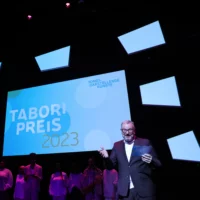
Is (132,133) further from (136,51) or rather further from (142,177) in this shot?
(136,51)

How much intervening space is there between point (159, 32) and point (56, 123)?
2.55 meters

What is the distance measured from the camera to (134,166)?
1.88m

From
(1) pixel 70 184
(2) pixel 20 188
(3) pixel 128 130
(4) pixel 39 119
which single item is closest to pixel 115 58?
(4) pixel 39 119

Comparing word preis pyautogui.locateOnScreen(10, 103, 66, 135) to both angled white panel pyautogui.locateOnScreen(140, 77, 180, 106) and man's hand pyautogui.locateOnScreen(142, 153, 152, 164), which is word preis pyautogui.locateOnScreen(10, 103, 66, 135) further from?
man's hand pyautogui.locateOnScreen(142, 153, 152, 164)

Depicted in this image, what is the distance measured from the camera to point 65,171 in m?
4.39

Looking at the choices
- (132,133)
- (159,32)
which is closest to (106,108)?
(159,32)

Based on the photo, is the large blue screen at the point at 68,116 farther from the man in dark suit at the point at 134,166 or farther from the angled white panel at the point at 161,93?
the man in dark suit at the point at 134,166

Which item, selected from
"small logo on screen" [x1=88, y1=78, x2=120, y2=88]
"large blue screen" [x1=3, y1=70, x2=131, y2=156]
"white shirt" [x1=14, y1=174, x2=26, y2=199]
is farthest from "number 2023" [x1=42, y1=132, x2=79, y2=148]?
"small logo on screen" [x1=88, y1=78, x2=120, y2=88]

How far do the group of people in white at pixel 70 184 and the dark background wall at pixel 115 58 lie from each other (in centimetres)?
43

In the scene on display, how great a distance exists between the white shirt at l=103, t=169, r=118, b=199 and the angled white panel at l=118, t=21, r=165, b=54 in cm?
228

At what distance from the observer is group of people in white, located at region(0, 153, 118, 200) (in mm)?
3479

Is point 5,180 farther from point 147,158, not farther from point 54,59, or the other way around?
point 147,158

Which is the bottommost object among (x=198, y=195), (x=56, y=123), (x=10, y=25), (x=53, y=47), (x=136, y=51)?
(x=198, y=195)

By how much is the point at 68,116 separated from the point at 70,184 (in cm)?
122
